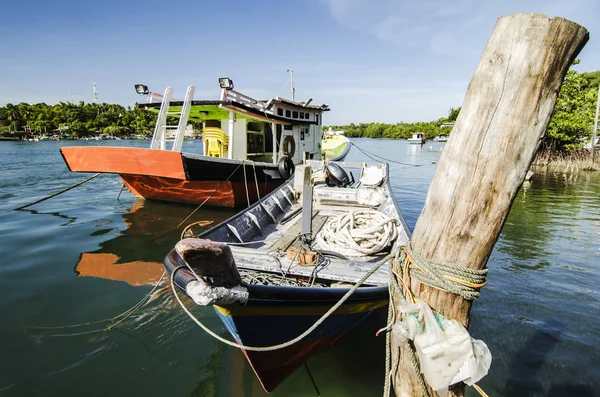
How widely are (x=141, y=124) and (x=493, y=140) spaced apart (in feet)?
349

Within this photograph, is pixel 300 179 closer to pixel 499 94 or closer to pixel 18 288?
pixel 18 288

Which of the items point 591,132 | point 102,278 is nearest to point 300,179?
point 102,278

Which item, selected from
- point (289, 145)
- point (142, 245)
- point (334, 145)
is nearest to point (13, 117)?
point (334, 145)

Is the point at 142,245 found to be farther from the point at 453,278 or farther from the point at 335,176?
the point at 453,278

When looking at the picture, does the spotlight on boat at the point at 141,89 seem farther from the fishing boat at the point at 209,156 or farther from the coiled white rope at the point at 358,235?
the coiled white rope at the point at 358,235

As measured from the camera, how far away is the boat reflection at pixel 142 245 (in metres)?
6.67

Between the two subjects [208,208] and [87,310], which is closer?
[87,310]

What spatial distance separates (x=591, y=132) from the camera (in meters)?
23.8

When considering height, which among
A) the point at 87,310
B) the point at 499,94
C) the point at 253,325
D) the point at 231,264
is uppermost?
the point at 499,94

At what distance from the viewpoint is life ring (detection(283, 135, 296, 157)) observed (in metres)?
14.3

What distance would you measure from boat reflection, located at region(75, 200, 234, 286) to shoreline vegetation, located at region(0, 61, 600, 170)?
16.7 metres

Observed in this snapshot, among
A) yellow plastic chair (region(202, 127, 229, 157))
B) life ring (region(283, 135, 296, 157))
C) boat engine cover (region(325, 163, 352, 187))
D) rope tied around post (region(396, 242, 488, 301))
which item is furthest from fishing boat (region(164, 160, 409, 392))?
life ring (region(283, 135, 296, 157))

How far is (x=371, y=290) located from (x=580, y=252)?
766 cm

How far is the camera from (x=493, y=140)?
6.33 ft
